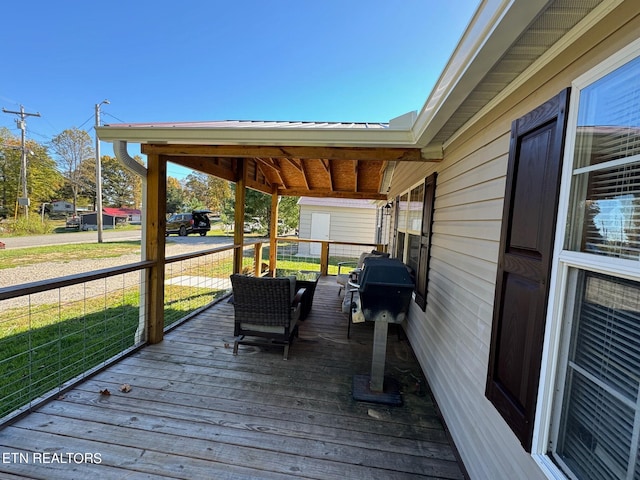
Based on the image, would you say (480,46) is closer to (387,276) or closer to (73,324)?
(387,276)

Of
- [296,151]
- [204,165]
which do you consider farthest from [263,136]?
[204,165]

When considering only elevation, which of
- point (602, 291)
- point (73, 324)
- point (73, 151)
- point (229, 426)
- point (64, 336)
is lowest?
point (73, 324)

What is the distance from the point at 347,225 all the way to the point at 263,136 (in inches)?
384

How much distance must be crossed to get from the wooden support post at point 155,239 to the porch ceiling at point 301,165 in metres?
0.22

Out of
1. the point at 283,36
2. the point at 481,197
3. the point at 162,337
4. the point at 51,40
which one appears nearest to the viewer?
the point at 481,197

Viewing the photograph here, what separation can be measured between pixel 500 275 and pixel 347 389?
5.87ft

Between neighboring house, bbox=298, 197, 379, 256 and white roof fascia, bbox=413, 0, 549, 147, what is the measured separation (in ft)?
33.8

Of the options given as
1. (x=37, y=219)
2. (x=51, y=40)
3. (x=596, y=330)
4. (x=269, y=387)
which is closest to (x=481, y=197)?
(x=596, y=330)

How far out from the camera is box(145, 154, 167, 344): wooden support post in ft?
10.3

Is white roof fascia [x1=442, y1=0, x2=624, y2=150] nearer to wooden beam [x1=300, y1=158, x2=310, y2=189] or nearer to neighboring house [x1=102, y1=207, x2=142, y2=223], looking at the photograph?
wooden beam [x1=300, y1=158, x2=310, y2=189]

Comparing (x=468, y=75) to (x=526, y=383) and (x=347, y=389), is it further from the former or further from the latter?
(x=347, y=389)

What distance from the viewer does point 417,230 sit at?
3.86 metres

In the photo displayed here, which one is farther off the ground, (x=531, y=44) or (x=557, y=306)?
(x=531, y=44)

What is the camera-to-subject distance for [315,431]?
6.72 feet
